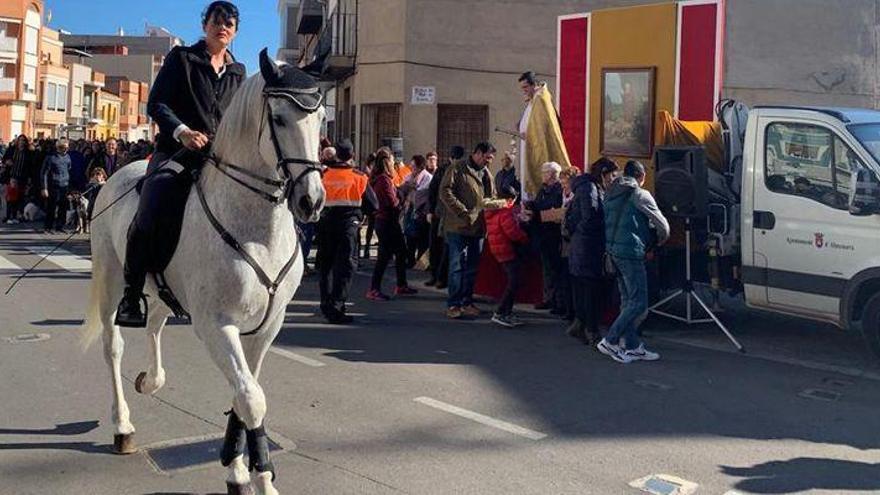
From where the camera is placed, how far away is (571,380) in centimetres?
741

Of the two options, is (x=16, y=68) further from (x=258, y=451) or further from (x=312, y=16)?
(x=258, y=451)

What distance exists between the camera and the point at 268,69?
4004mm

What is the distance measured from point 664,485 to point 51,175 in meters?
16.4

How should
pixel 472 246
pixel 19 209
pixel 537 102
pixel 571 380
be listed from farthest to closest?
pixel 19 209
pixel 537 102
pixel 472 246
pixel 571 380

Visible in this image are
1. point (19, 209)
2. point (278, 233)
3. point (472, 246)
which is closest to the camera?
point (278, 233)

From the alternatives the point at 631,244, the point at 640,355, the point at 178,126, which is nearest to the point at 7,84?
the point at 631,244

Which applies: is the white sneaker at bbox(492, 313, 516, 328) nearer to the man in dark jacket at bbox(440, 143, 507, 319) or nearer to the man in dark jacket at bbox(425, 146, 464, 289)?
the man in dark jacket at bbox(440, 143, 507, 319)

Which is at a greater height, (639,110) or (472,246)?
(639,110)

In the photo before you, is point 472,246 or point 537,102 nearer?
point 472,246

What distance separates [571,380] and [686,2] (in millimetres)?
6108

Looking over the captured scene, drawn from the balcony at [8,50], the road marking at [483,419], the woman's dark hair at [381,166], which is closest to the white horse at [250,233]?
the road marking at [483,419]

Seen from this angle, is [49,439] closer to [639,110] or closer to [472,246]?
[472,246]

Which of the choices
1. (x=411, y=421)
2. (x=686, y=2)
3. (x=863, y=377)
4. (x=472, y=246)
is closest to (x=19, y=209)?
(x=472, y=246)

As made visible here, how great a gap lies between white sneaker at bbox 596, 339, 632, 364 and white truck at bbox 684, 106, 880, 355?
162cm
